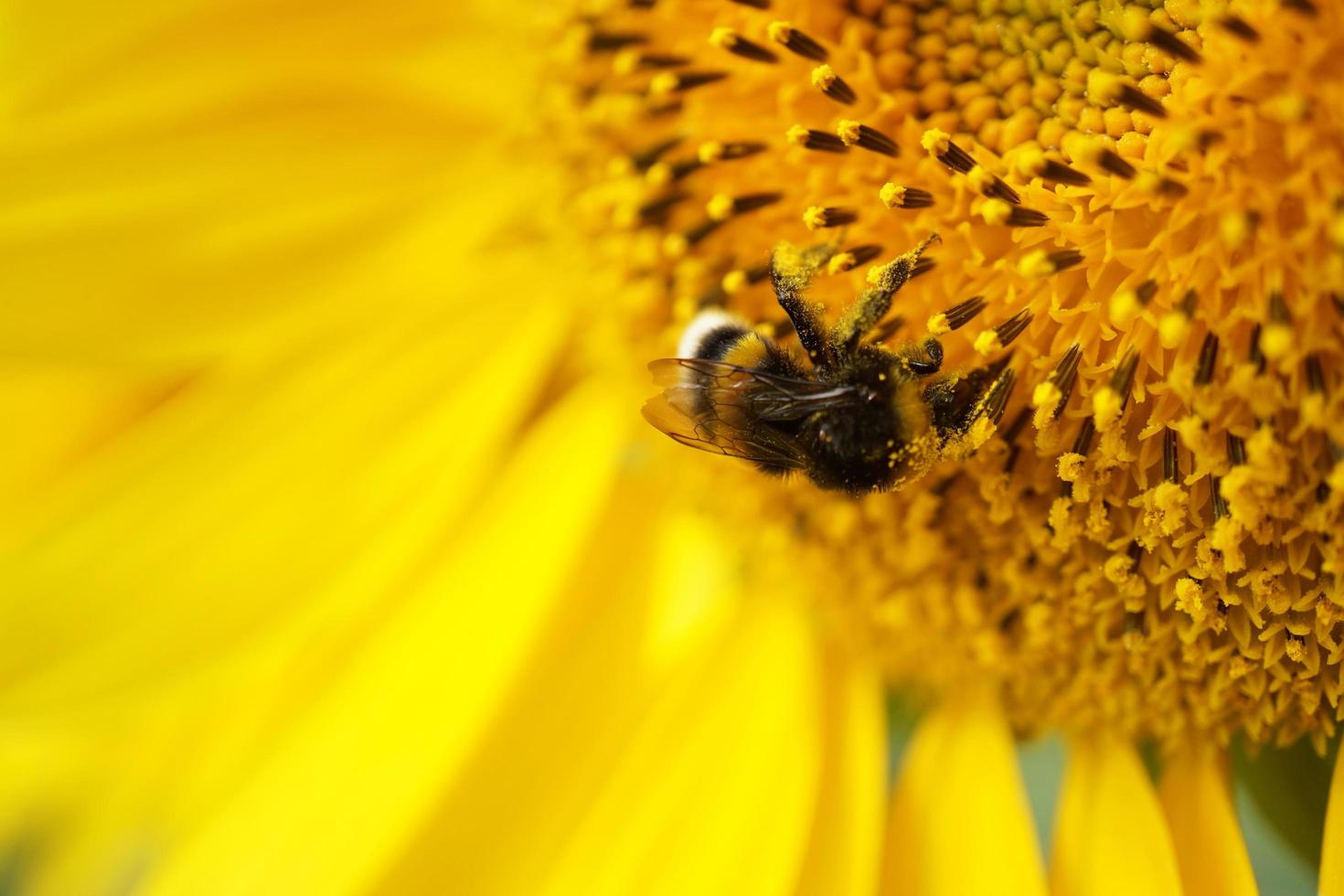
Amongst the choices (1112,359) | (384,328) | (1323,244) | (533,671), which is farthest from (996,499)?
(384,328)

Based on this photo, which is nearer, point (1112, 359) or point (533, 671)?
point (1112, 359)

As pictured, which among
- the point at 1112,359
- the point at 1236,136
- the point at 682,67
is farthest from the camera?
the point at 682,67

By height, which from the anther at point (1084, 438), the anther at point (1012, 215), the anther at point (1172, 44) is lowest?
the anther at point (1084, 438)

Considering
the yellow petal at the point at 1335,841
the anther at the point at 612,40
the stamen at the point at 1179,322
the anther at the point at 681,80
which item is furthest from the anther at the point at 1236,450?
the anther at the point at 612,40

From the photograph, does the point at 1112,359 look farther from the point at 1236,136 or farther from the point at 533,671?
the point at 533,671

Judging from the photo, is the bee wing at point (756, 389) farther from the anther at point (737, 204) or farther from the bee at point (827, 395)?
the anther at point (737, 204)

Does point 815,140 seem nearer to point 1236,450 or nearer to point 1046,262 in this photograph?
point 1046,262
